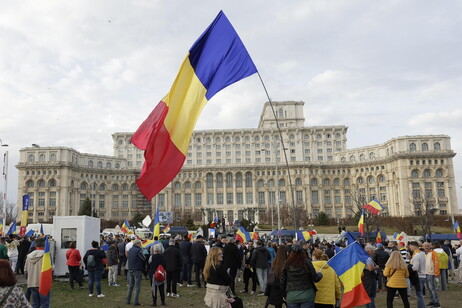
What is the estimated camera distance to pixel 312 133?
121m

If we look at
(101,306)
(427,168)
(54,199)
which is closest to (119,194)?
(54,199)

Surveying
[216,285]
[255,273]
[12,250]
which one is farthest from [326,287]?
[12,250]

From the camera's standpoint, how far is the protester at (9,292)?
202 inches

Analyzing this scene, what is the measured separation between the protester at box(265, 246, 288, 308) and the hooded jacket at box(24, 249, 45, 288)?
591cm

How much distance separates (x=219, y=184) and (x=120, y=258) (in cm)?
9574

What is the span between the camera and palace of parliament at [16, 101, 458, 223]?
105625mm

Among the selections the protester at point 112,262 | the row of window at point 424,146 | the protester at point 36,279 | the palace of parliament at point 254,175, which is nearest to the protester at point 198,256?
the protester at point 112,262

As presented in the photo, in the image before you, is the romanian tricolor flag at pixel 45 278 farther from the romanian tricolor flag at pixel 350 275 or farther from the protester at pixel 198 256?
the protester at pixel 198 256

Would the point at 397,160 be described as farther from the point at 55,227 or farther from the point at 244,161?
the point at 55,227

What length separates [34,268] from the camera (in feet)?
34.5

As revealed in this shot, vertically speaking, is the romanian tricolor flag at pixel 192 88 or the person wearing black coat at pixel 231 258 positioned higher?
the romanian tricolor flag at pixel 192 88

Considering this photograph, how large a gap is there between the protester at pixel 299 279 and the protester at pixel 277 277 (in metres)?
0.70

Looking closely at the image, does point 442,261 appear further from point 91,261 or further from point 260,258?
point 91,261

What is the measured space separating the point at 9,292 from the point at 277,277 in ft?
15.8
